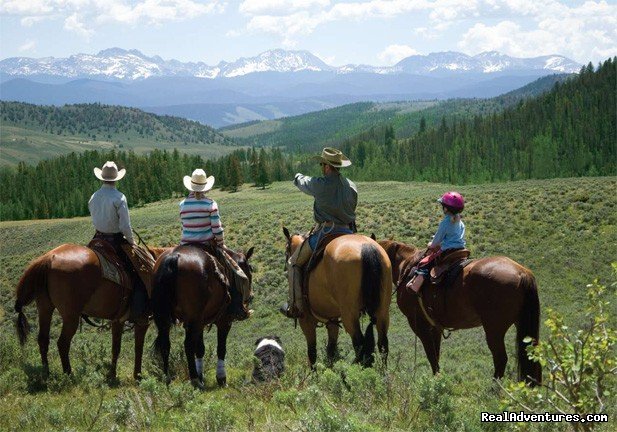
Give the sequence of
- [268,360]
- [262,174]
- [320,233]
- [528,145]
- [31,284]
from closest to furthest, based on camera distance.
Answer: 1. [31,284]
2. [268,360]
3. [320,233]
4. [262,174]
5. [528,145]

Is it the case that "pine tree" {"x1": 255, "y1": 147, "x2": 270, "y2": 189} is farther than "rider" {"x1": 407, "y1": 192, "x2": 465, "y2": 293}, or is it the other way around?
"pine tree" {"x1": 255, "y1": 147, "x2": 270, "y2": 189}

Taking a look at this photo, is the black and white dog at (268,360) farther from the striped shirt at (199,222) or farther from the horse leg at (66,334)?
the horse leg at (66,334)

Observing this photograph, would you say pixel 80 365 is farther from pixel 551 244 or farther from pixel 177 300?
pixel 551 244

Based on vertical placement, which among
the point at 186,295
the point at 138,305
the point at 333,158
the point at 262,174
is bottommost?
the point at 262,174

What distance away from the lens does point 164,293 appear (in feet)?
29.6

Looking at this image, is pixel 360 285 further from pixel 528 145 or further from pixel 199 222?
pixel 528 145

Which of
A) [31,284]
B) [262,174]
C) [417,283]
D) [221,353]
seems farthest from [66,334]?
[262,174]

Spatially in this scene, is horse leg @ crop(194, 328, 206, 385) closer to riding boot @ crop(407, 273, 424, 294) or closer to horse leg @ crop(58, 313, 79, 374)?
horse leg @ crop(58, 313, 79, 374)

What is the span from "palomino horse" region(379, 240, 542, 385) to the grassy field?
615 millimetres

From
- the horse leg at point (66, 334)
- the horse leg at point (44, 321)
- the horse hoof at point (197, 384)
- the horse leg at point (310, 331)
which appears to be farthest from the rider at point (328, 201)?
the horse leg at point (44, 321)

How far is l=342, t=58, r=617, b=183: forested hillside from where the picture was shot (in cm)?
11944

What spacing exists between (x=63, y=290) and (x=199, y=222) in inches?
85.0

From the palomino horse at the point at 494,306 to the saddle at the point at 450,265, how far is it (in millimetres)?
134

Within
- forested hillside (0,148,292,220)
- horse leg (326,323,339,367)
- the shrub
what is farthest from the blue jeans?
forested hillside (0,148,292,220)
